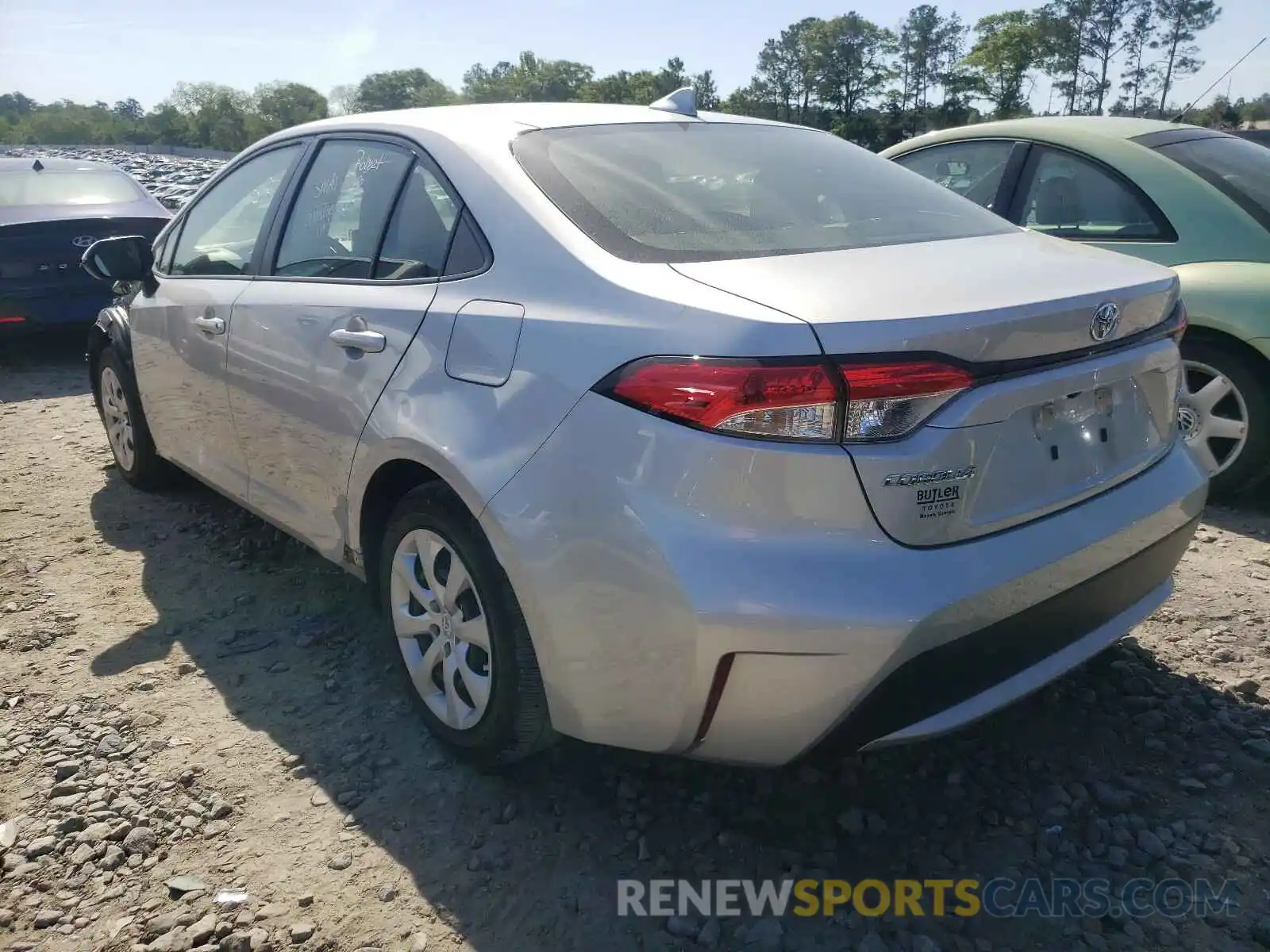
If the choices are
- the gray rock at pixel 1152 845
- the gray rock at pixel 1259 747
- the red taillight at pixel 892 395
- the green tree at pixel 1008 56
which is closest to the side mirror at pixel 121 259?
the red taillight at pixel 892 395

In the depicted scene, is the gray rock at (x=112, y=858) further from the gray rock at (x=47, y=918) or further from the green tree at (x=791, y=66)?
the green tree at (x=791, y=66)

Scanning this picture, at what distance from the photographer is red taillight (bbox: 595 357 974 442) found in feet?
5.71

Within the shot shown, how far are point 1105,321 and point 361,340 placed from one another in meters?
1.73

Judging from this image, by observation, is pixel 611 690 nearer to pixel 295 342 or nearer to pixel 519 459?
pixel 519 459

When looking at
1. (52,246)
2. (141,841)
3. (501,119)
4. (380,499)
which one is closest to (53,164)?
(52,246)

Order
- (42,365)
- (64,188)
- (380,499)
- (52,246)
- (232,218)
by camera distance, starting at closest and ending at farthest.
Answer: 1. (380,499)
2. (232,218)
3. (52,246)
4. (42,365)
5. (64,188)

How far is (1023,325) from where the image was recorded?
1880mm

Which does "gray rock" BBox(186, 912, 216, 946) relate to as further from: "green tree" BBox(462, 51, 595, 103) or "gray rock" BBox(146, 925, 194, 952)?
"green tree" BBox(462, 51, 595, 103)

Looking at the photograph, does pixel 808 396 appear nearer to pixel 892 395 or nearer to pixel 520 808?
pixel 892 395

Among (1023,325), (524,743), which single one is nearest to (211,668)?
(524,743)

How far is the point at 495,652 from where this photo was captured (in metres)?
2.25

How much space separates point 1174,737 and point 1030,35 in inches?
3652

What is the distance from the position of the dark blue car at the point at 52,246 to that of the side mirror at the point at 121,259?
12.1ft

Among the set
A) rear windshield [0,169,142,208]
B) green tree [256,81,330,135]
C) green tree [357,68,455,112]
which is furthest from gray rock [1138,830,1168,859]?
green tree [256,81,330,135]
